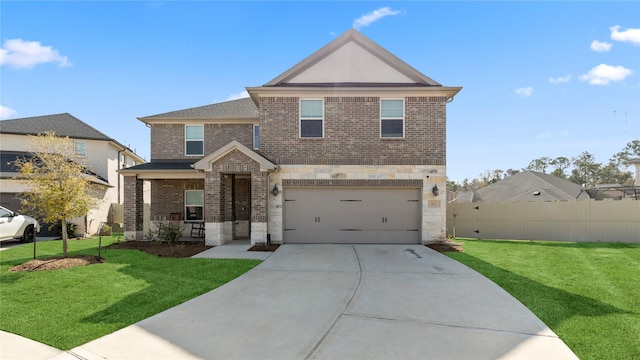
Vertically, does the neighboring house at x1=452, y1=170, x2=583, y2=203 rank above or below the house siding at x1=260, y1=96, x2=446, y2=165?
below

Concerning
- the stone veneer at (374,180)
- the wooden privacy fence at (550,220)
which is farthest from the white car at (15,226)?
the wooden privacy fence at (550,220)

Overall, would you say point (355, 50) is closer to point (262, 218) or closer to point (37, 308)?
point (262, 218)

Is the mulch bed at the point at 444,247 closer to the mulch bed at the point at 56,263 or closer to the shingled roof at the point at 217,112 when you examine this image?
the shingled roof at the point at 217,112

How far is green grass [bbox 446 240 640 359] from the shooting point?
181 inches

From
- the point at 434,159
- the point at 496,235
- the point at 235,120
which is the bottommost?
the point at 496,235

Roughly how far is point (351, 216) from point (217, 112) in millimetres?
8980

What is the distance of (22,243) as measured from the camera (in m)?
14.3

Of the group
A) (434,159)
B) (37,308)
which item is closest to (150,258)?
(37,308)

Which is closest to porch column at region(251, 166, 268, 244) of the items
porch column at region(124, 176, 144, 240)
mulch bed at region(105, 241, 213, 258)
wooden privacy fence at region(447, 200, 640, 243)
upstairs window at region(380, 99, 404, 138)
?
mulch bed at region(105, 241, 213, 258)

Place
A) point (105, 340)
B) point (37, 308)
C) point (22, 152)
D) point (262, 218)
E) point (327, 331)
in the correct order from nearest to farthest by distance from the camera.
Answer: point (105, 340) < point (327, 331) < point (37, 308) < point (262, 218) < point (22, 152)

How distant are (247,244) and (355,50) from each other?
360 inches

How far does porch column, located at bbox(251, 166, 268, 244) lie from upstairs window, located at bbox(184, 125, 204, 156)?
5.59m

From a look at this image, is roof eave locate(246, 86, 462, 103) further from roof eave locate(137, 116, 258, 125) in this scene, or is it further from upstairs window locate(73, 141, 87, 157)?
upstairs window locate(73, 141, 87, 157)

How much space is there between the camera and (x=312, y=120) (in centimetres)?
1345
